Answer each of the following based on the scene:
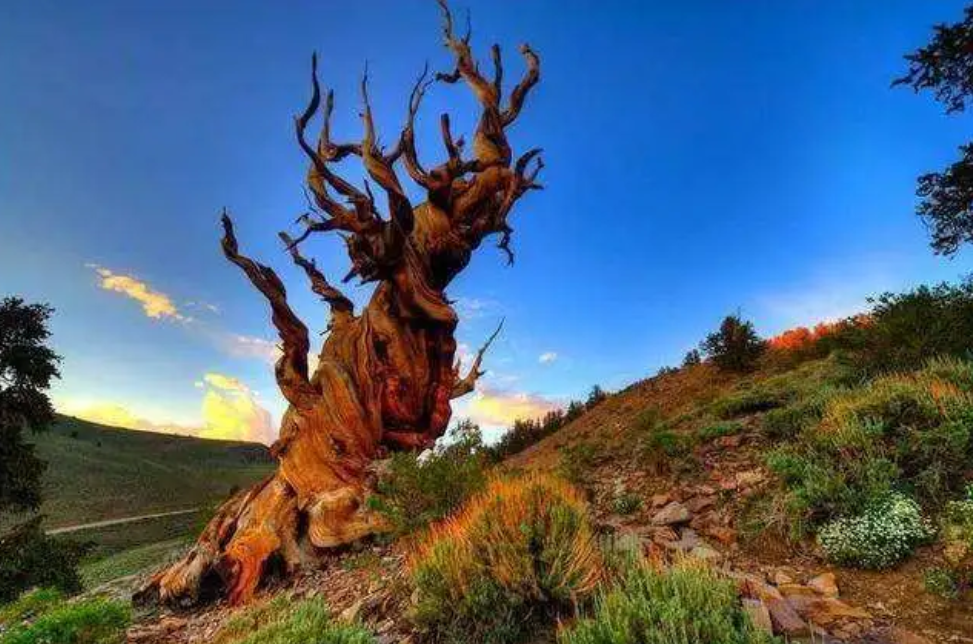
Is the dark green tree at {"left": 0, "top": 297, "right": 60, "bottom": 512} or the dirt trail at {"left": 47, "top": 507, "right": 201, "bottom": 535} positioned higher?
the dark green tree at {"left": 0, "top": 297, "right": 60, "bottom": 512}

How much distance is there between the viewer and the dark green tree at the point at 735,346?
18.1m

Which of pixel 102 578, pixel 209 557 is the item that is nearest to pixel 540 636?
pixel 209 557

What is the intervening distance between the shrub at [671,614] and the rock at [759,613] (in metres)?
0.08

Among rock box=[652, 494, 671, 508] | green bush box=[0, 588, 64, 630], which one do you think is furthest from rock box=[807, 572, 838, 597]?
green bush box=[0, 588, 64, 630]

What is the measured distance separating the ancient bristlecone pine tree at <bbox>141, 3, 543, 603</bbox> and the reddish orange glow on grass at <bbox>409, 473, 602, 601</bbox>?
3.55 m

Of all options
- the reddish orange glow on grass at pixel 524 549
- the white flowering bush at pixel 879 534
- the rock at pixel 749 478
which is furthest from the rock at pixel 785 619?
the rock at pixel 749 478

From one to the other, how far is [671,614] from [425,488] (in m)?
4.34

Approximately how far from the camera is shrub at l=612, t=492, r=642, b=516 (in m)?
7.25

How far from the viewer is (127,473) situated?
58.9m

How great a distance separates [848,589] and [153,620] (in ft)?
27.7

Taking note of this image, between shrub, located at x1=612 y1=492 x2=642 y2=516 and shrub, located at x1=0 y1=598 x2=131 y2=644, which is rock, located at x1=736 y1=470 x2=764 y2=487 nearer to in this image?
shrub, located at x1=612 y1=492 x2=642 y2=516

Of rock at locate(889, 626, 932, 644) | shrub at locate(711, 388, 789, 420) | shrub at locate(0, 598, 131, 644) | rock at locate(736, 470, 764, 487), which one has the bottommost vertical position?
shrub at locate(0, 598, 131, 644)

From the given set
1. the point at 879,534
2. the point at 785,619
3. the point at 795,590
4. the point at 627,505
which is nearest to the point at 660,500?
the point at 627,505

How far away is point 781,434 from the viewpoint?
8.35 m
